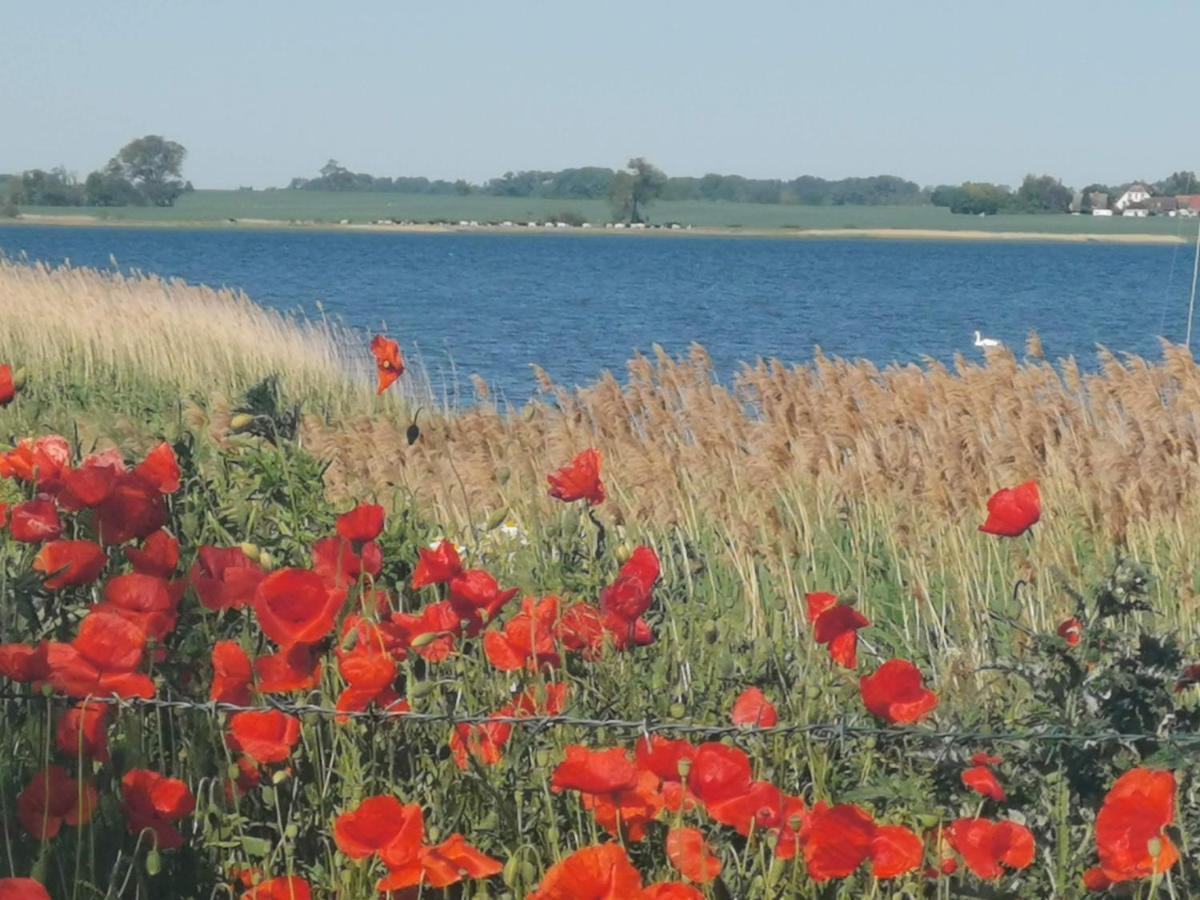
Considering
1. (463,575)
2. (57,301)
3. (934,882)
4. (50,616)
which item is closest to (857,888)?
(934,882)

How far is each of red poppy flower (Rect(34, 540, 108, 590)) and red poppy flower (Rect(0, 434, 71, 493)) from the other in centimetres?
29

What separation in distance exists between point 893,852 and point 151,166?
125 metres

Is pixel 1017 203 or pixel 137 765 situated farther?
pixel 1017 203

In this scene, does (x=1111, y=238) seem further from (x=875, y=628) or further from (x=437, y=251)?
(x=875, y=628)

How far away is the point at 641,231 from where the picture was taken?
4754 inches

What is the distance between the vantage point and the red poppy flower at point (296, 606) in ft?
9.05

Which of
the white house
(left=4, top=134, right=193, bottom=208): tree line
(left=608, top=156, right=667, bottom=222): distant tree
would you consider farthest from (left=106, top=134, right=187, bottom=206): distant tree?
the white house

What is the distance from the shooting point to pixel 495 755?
2.98 meters

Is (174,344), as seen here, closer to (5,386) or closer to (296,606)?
(5,386)

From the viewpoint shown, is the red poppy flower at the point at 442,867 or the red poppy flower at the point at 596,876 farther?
the red poppy flower at the point at 442,867

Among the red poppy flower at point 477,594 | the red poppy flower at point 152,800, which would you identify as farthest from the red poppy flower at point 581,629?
the red poppy flower at point 152,800

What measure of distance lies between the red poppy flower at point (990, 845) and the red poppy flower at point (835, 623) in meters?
0.42

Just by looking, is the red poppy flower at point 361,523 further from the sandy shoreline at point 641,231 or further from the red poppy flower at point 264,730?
the sandy shoreline at point 641,231

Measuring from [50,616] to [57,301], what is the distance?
12.6m
